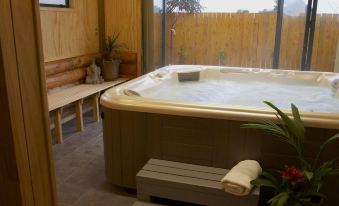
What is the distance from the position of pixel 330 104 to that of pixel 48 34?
2.78m

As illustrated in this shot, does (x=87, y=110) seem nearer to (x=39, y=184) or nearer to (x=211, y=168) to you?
(x=211, y=168)

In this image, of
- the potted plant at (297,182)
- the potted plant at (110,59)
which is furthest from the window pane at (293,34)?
the potted plant at (297,182)

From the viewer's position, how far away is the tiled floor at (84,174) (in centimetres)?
211

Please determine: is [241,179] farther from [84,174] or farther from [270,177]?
[84,174]

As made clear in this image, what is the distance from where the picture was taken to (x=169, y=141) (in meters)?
2.03

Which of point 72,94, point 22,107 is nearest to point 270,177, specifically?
point 22,107

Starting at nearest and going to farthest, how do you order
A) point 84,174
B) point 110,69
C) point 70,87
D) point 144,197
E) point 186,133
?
1. point 144,197
2. point 186,133
3. point 84,174
4. point 70,87
5. point 110,69

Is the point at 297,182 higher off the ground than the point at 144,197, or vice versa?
the point at 297,182

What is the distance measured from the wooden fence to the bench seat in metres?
1.31

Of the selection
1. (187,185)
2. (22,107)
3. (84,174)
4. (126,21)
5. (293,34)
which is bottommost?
(84,174)

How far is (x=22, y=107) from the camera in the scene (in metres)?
0.71

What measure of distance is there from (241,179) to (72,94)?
219cm

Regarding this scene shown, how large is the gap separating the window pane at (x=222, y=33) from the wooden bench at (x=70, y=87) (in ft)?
4.09

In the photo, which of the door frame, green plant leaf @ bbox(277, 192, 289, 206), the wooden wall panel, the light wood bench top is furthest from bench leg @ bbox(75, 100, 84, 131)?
the door frame
